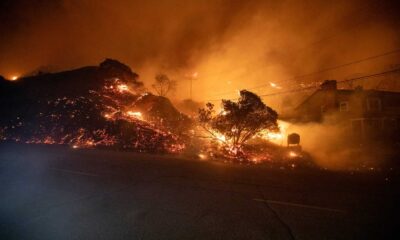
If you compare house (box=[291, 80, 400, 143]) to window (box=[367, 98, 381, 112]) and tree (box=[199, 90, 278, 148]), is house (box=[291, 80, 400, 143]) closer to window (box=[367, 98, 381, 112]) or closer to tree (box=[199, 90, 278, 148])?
window (box=[367, 98, 381, 112])

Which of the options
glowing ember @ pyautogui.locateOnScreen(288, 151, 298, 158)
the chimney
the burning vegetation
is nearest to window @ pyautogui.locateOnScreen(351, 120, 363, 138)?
the chimney

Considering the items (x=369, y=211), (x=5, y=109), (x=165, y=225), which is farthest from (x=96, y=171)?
(x=5, y=109)

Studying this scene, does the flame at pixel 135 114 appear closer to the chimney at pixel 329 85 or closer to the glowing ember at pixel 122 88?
the glowing ember at pixel 122 88

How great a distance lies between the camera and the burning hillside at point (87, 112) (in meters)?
27.3

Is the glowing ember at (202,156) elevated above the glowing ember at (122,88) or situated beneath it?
situated beneath

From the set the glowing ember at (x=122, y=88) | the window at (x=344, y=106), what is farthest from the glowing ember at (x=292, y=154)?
the glowing ember at (x=122, y=88)

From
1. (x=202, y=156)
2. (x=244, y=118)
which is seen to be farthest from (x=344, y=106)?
(x=202, y=156)

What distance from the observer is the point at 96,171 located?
39.0ft

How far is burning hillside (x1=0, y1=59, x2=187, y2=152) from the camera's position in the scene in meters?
27.3

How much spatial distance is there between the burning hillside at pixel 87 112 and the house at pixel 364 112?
64.4ft

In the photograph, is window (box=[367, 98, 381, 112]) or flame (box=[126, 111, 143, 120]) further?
flame (box=[126, 111, 143, 120])

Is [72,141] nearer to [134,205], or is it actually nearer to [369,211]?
[134,205]

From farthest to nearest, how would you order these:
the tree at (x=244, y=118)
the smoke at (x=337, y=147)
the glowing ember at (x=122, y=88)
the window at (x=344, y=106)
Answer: the glowing ember at (x=122, y=88), the window at (x=344, y=106), the smoke at (x=337, y=147), the tree at (x=244, y=118)

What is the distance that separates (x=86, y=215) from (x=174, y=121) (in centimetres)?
2609
